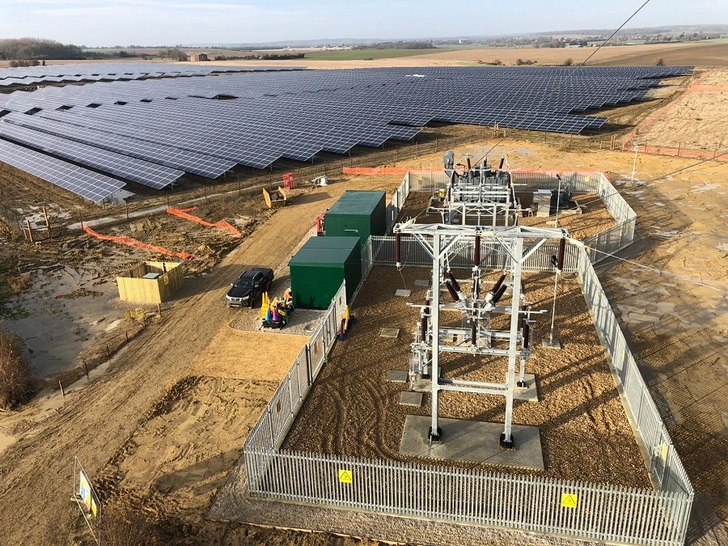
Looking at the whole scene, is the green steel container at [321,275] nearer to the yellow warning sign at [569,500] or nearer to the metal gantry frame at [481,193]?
the metal gantry frame at [481,193]

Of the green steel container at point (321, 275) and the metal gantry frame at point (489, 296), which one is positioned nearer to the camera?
the metal gantry frame at point (489, 296)

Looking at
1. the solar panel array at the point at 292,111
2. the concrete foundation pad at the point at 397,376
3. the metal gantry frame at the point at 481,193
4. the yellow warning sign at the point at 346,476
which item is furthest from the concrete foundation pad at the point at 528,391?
the solar panel array at the point at 292,111

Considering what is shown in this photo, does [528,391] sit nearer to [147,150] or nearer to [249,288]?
[249,288]

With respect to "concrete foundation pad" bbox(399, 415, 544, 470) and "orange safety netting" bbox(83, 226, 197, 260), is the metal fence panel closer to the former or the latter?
"concrete foundation pad" bbox(399, 415, 544, 470)

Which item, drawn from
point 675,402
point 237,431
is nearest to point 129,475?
point 237,431

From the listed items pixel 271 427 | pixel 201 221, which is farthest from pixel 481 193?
pixel 201 221

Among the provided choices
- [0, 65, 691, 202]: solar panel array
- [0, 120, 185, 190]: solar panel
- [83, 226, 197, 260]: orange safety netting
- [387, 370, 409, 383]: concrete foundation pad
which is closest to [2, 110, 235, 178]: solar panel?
[0, 65, 691, 202]: solar panel array
